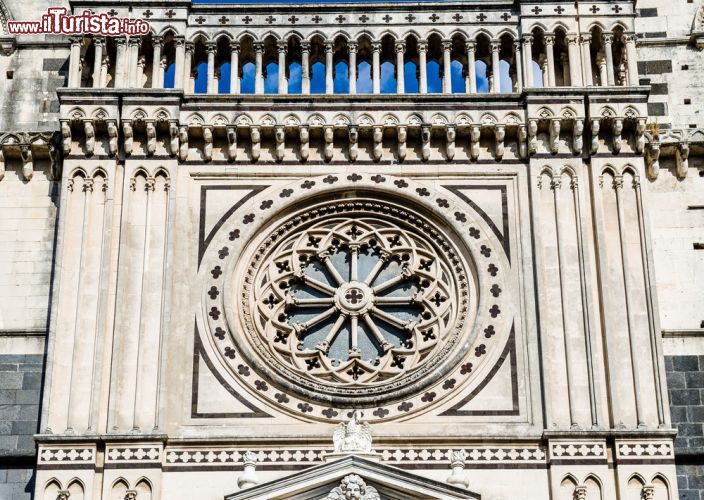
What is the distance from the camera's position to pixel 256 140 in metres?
25.2

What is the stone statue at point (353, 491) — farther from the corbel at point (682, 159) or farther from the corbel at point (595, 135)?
the corbel at point (682, 159)

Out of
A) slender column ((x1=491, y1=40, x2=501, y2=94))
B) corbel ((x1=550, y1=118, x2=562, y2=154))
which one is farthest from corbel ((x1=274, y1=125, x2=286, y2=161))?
corbel ((x1=550, y1=118, x2=562, y2=154))

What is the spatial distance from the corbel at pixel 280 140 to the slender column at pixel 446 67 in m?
2.35

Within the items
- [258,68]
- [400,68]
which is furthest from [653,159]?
[258,68]

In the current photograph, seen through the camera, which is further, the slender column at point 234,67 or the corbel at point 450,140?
the slender column at point 234,67

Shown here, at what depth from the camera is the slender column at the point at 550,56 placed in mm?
25547

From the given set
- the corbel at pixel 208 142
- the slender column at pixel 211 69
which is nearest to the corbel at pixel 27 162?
the corbel at pixel 208 142

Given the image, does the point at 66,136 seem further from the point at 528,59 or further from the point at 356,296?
the point at 528,59

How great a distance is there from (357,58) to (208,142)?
2620 mm

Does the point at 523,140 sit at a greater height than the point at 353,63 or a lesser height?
lesser

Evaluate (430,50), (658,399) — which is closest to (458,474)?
(658,399)

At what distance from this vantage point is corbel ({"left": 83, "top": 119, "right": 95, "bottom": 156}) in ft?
82.0

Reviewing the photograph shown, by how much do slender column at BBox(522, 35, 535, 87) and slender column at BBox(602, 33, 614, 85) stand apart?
40.8 inches

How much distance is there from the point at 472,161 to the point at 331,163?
6.37 feet
